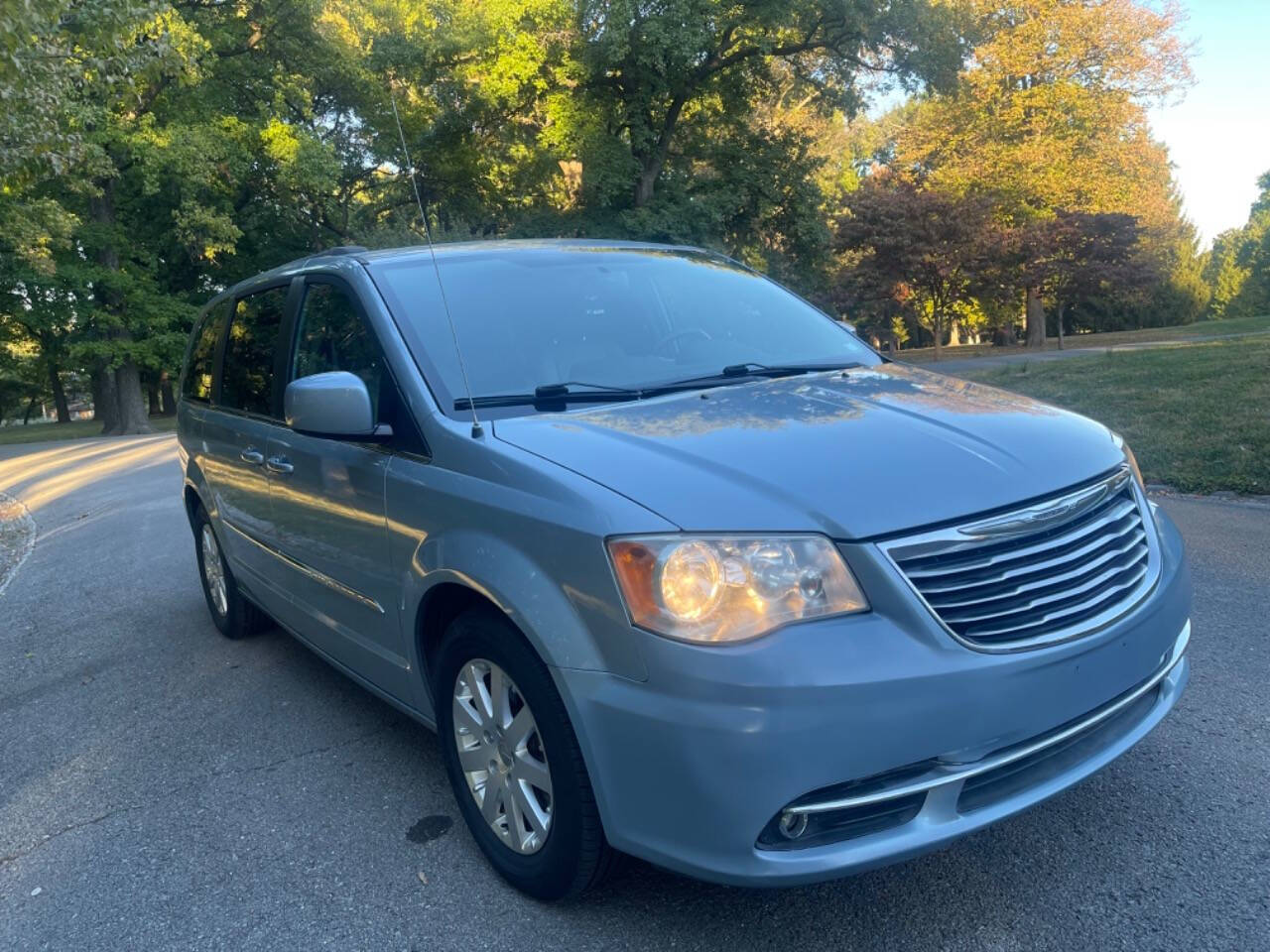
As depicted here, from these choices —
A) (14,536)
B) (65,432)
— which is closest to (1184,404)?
(14,536)

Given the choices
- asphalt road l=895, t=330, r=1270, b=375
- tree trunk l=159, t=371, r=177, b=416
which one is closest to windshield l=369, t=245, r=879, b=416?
asphalt road l=895, t=330, r=1270, b=375

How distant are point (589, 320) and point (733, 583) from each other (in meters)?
1.63

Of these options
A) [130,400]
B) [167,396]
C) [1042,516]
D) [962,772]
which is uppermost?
[1042,516]

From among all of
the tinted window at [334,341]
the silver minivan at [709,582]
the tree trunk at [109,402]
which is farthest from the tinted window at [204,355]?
the tree trunk at [109,402]

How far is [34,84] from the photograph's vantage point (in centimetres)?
816

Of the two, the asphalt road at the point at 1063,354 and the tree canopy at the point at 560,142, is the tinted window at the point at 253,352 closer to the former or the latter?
the asphalt road at the point at 1063,354

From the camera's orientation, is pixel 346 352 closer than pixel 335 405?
No

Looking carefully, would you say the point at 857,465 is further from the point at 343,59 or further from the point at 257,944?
the point at 343,59

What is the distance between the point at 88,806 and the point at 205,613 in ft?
8.48

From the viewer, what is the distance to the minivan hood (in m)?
2.21

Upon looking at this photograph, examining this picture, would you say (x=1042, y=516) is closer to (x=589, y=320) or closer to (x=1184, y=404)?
(x=589, y=320)

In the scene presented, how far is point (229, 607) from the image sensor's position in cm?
517

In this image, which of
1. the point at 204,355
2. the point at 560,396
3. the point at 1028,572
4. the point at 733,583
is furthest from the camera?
the point at 204,355

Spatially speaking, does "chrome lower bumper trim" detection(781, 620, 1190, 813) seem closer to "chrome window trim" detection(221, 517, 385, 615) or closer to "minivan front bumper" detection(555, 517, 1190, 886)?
"minivan front bumper" detection(555, 517, 1190, 886)
